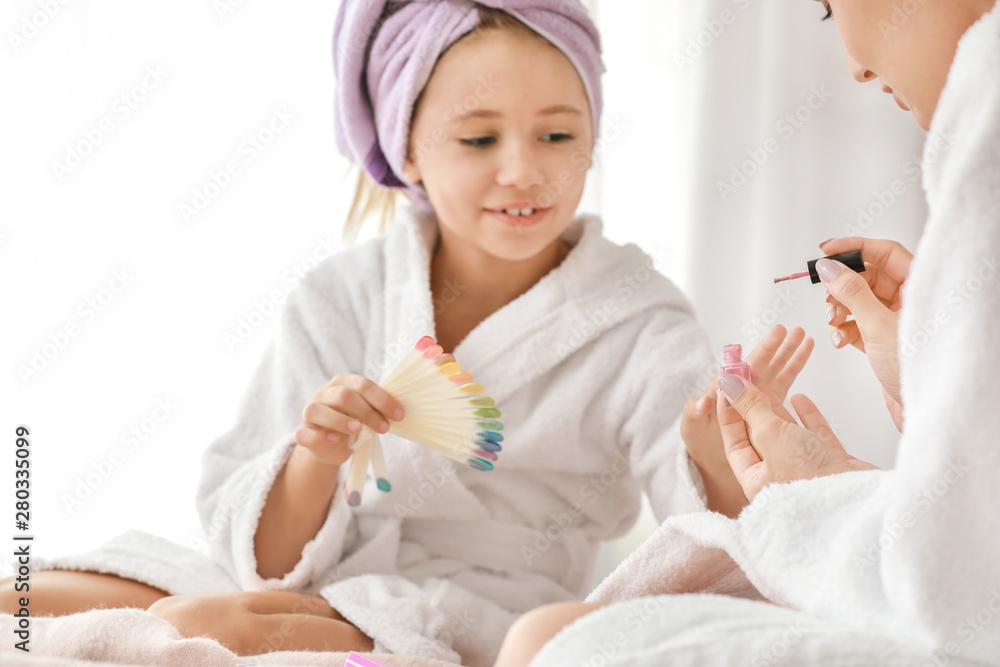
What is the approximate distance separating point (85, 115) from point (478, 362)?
A: 2.91 feet

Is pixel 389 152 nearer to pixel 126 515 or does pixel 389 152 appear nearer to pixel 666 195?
pixel 666 195

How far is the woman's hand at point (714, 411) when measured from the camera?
99 cm

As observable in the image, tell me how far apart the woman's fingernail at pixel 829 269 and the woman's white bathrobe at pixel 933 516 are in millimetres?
276

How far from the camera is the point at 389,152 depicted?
127 centimetres

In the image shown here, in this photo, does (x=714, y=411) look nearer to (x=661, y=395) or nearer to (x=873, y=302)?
(x=661, y=395)

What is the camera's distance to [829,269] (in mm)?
838

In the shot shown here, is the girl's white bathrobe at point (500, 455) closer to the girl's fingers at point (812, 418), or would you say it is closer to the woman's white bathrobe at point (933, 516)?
Answer: the girl's fingers at point (812, 418)

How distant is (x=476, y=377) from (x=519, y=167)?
296 millimetres

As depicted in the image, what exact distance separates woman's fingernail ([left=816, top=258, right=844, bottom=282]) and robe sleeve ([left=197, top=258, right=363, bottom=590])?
0.66 meters

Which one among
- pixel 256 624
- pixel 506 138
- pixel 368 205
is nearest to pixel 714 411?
pixel 506 138

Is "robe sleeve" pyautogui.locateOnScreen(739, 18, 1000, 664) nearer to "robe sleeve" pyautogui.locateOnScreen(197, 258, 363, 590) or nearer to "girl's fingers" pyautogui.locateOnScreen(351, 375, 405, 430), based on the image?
"girl's fingers" pyautogui.locateOnScreen(351, 375, 405, 430)

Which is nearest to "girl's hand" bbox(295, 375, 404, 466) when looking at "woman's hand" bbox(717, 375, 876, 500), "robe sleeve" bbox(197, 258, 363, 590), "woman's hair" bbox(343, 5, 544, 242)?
"robe sleeve" bbox(197, 258, 363, 590)

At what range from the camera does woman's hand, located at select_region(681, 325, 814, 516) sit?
→ 99cm

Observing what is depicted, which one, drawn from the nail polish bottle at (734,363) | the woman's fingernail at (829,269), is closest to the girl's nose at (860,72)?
the woman's fingernail at (829,269)
